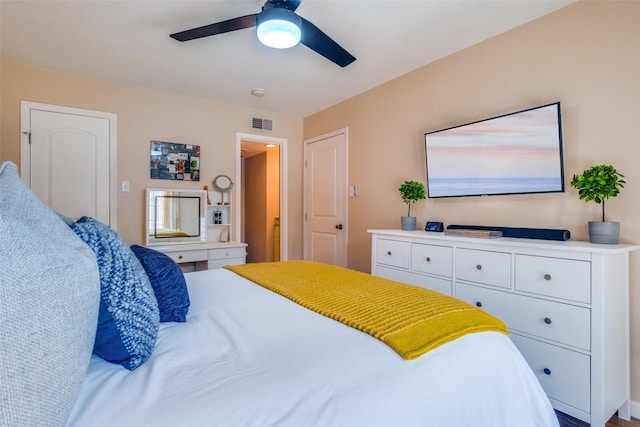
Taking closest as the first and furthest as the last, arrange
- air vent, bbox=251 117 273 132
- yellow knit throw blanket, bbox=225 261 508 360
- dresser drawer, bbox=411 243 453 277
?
yellow knit throw blanket, bbox=225 261 508 360
dresser drawer, bbox=411 243 453 277
air vent, bbox=251 117 273 132

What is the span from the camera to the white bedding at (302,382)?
2.30ft

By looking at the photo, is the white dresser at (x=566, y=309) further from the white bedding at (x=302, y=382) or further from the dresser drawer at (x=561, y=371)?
the white bedding at (x=302, y=382)

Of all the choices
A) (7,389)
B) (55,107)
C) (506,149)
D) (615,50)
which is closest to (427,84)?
(506,149)

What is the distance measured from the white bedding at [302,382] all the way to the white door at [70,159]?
272 cm

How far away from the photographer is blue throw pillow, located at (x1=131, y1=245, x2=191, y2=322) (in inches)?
46.4

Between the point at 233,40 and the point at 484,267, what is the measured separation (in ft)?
8.07

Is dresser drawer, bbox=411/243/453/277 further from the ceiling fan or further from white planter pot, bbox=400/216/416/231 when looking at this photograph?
the ceiling fan

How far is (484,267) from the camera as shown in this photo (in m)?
2.01

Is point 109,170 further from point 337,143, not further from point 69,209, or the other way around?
point 337,143

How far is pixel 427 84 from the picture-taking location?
9.48ft

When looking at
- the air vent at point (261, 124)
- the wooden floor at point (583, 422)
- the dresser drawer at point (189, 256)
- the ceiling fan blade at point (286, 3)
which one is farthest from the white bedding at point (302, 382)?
the air vent at point (261, 124)

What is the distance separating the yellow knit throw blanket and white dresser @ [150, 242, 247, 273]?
5.52 ft

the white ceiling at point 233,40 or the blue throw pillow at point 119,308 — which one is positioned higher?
the white ceiling at point 233,40

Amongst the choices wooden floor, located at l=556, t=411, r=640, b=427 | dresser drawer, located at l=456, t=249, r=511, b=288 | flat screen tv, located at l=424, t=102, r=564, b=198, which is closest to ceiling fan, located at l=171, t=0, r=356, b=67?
flat screen tv, located at l=424, t=102, r=564, b=198
